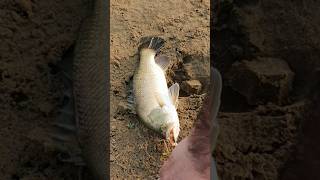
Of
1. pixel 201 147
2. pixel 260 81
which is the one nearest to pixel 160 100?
pixel 201 147

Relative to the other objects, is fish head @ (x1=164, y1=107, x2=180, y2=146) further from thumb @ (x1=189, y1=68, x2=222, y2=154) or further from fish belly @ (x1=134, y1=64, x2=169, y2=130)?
thumb @ (x1=189, y1=68, x2=222, y2=154)

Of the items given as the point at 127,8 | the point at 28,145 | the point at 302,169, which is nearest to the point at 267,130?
the point at 302,169

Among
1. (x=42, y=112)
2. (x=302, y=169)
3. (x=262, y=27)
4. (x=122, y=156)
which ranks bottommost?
(x=122, y=156)

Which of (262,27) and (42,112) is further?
(42,112)

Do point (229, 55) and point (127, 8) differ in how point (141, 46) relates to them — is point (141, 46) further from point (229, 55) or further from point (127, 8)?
point (229, 55)

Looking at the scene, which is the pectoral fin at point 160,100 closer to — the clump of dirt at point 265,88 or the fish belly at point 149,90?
the fish belly at point 149,90

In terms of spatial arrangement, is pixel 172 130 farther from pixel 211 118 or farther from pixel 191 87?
pixel 211 118

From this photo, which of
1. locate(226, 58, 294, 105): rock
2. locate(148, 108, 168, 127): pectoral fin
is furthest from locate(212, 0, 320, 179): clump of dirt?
locate(148, 108, 168, 127): pectoral fin
